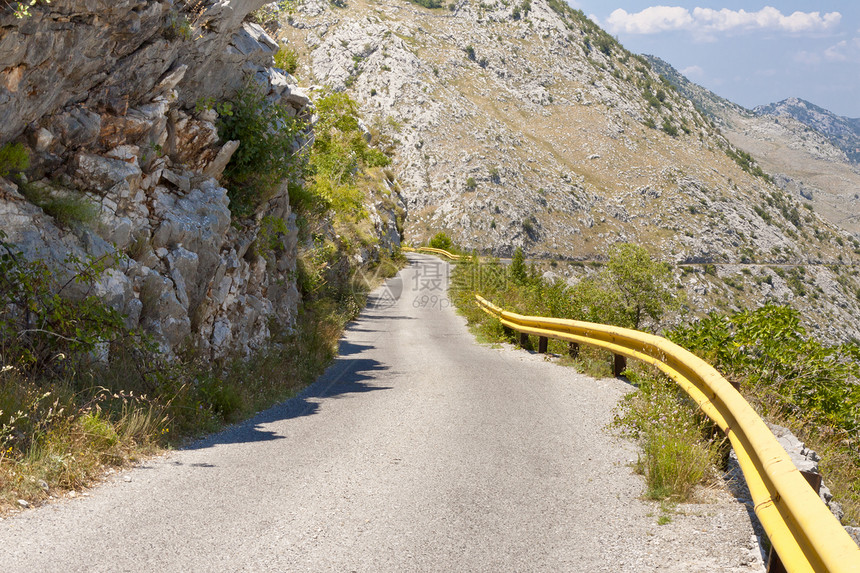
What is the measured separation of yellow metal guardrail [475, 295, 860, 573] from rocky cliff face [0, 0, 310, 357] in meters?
6.48

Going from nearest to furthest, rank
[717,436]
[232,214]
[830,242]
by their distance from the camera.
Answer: [717,436] → [232,214] → [830,242]

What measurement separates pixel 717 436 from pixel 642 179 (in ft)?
337

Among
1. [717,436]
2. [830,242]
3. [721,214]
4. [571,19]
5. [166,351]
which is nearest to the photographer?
[717,436]

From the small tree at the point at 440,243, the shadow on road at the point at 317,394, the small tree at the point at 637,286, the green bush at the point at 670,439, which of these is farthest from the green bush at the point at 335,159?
the small tree at the point at 440,243

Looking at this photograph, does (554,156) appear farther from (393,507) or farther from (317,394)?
(393,507)

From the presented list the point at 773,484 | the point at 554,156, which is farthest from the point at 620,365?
the point at 554,156

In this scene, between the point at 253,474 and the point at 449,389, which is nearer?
the point at 253,474

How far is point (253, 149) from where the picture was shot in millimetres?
11961

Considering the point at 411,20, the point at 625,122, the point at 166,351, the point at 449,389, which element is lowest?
the point at 449,389

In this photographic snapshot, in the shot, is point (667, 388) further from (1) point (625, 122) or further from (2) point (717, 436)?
(1) point (625, 122)

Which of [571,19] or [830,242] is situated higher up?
[571,19]

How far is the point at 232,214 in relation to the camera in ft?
39.5

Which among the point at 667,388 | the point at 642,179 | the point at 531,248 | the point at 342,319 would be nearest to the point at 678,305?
the point at 342,319

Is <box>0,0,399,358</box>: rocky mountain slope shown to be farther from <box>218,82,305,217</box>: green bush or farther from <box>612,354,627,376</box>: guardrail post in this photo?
<box>612,354,627,376</box>: guardrail post
